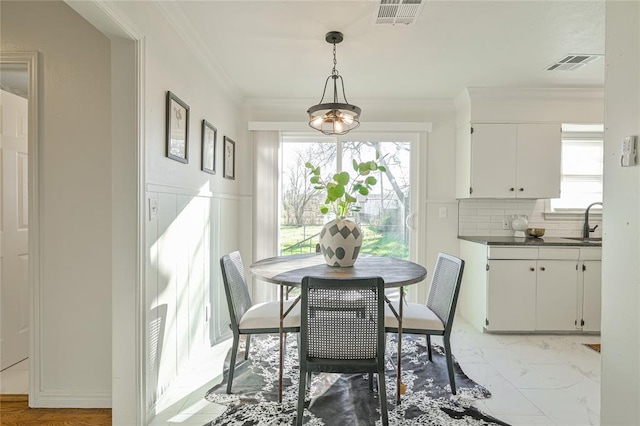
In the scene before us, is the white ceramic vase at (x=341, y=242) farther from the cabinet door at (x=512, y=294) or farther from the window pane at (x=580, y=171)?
the window pane at (x=580, y=171)

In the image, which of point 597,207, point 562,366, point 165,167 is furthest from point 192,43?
point 597,207

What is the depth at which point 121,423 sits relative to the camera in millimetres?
1771

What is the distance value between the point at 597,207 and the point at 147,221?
4344 mm

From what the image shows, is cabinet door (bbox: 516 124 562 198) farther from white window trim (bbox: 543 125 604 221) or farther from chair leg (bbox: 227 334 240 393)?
chair leg (bbox: 227 334 240 393)

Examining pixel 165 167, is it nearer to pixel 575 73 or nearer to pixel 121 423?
pixel 121 423

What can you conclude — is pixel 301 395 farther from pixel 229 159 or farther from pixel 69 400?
pixel 229 159

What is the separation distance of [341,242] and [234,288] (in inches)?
→ 28.3

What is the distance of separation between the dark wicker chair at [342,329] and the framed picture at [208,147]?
1.58 metres

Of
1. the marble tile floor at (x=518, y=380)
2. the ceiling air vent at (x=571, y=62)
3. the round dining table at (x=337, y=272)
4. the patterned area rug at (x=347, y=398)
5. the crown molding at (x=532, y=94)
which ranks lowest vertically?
the marble tile floor at (x=518, y=380)

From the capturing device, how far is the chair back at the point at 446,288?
82.8 inches

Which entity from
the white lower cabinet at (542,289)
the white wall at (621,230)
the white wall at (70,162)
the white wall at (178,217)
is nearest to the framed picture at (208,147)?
the white wall at (178,217)

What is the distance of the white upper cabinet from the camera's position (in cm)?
349

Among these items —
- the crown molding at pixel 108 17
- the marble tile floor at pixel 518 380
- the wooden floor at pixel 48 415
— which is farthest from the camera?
the marble tile floor at pixel 518 380

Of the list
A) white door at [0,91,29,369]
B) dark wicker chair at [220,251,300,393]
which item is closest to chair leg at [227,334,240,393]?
dark wicker chair at [220,251,300,393]
